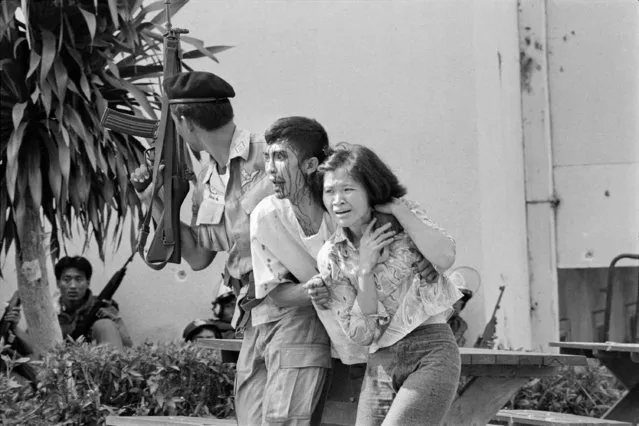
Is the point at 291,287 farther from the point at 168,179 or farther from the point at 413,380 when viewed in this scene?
the point at 168,179

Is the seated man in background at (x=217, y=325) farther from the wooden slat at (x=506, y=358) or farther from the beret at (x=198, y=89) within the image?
the beret at (x=198, y=89)

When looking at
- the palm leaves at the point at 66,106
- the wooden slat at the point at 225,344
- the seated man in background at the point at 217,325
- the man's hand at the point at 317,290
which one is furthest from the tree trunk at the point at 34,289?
the man's hand at the point at 317,290

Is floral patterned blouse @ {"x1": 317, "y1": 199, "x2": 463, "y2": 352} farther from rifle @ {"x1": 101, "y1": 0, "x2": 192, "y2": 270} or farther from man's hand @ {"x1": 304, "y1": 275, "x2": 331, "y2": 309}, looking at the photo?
rifle @ {"x1": 101, "y1": 0, "x2": 192, "y2": 270}

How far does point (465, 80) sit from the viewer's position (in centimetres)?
904

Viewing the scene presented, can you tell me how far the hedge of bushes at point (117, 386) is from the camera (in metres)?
6.66

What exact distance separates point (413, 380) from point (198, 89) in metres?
1.39

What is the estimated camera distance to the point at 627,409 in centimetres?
688

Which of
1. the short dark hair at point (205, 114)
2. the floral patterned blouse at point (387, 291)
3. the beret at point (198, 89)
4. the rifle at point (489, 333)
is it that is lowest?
the rifle at point (489, 333)

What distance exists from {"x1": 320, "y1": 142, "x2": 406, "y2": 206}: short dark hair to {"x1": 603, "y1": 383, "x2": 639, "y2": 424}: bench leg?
3168 mm

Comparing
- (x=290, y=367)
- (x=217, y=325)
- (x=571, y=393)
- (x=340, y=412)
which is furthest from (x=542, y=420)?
(x=217, y=325)

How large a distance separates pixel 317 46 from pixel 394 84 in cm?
60

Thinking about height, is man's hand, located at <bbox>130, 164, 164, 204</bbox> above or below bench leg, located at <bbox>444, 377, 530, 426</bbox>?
Answer: above

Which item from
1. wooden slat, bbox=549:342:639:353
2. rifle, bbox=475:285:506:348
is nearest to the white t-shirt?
wooden slat, bbox=549:342:639:353

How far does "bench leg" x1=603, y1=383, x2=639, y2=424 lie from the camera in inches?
270
